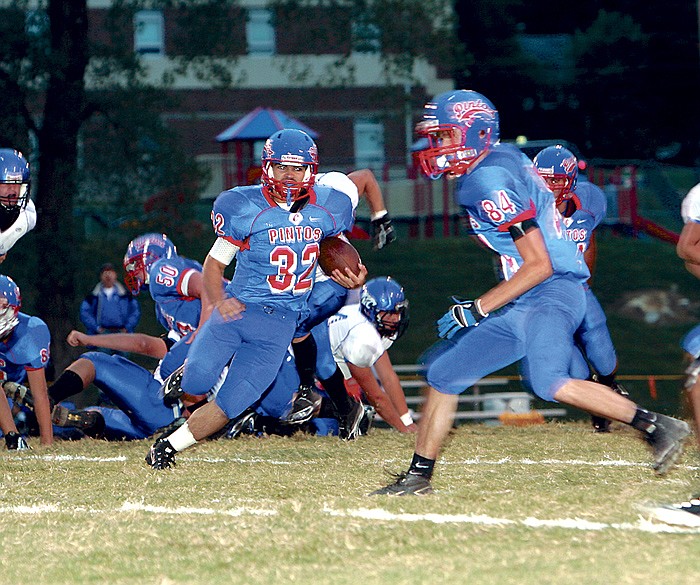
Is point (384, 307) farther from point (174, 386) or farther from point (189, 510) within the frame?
point (189, 510)

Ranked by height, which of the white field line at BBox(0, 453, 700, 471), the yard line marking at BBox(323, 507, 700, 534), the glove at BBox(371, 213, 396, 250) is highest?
the glove at BBox(371, 213, 396, 250)

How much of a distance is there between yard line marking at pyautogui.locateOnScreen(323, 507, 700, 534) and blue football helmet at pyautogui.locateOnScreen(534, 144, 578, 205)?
3.38m

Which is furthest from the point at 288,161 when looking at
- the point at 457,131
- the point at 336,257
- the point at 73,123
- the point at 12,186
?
the point at 73,123

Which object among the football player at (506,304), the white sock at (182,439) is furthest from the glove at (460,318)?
the white sock at (182,439)

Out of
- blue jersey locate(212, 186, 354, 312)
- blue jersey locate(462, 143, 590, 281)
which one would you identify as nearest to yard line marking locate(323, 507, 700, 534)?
blue jersey locate(462, 143, 590, 281)

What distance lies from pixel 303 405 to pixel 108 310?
5798 mm

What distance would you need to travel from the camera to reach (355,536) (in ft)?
13.7

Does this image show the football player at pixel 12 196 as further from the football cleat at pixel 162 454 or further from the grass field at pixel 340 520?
the football cleat at pixel 162 454

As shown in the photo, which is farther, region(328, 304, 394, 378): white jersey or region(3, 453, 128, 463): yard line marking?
region(328, 304, 394, 378): white jersey

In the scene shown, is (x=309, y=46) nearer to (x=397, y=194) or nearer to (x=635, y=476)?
(x=397, y=194)

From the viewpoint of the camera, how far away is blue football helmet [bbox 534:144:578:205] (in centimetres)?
753

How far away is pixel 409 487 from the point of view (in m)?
5.06

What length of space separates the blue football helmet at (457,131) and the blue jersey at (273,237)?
85 cm

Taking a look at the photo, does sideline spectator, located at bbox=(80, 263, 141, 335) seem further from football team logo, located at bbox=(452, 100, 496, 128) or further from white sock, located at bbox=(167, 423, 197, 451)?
football team logo, located at bbox=(452, 100, 496, 128)
